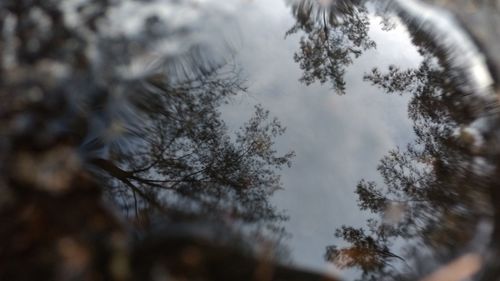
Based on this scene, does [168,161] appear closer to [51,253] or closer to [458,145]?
[51,253]

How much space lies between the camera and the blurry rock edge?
44.9 inches

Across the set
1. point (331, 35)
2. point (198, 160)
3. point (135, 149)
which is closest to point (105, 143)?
point (135, 149)

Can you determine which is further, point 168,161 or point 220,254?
point 168,161

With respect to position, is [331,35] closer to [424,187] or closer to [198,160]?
[424,187]

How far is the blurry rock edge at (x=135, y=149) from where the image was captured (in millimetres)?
1141

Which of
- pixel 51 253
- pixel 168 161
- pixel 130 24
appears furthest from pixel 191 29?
pixel 51 253

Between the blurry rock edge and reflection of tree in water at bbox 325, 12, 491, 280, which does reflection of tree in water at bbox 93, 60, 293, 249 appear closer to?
the blurry rock edge

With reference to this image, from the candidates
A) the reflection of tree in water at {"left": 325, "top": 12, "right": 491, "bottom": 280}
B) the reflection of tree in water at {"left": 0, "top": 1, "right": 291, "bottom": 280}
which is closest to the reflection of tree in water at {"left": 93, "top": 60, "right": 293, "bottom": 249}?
the reflection of tree in water at {"left": 0, "top": 1, "right": 291, "bottom": 280}

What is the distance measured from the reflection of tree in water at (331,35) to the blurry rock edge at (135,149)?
1.37 ft

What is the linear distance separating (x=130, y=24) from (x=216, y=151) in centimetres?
65

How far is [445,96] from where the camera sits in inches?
78.7

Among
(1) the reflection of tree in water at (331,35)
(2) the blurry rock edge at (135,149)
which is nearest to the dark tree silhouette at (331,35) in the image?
(1) the reflection of tree in water at (331,35)

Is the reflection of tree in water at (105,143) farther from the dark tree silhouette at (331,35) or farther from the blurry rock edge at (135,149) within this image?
the dark tree silhouette at (331,35)

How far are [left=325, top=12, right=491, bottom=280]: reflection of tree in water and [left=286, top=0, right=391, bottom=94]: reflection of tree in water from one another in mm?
179
